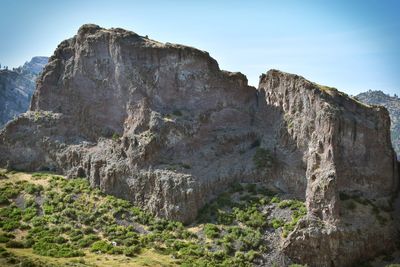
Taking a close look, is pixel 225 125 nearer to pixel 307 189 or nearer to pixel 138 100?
pixel 138 100

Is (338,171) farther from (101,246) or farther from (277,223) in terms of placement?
(101,246)

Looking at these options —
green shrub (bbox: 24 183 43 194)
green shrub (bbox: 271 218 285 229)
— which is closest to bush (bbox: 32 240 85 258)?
green shrub (bbox: 24 183 43 194)

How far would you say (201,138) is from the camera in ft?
239

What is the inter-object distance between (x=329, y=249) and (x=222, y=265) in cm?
1250

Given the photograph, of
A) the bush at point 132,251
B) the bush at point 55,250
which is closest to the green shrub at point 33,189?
the bush at point 55,250

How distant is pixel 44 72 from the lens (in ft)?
283

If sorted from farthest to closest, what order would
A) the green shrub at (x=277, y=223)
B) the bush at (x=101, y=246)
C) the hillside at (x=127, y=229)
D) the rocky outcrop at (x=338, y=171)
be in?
1. the green shrub at (x=277, y=223)
2. the bush at (x=101, y=246)
3. the hillside at (x=127, y=229)
4. the rocky outcrop at (x=338, y=171)

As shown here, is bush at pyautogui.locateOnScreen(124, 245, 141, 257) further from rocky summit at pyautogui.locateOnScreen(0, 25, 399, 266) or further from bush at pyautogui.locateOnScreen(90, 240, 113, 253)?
rocky summit at pyautogui.locateOnScreen(0, 25, 399, 266)

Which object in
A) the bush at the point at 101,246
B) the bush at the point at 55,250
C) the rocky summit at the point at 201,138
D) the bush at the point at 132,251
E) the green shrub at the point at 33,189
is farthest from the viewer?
the green shrub at the point at 33,189

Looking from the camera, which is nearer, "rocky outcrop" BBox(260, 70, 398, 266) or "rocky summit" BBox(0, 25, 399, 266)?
"rocky outcrop" BBox(260, 70, 398, 266)

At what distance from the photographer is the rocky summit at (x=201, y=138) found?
57.8m

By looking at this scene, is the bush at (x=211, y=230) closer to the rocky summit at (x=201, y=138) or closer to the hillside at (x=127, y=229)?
the hillside at (x=127, y=229)

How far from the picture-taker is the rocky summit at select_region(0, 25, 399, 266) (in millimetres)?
57766

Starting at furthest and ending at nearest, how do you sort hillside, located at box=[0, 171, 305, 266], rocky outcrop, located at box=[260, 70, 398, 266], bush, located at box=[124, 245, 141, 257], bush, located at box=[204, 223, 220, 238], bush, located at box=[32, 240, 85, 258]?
1. bush, located at box=[204, 223, 220, 238]
2. bush, located at box=[124, 245, 141, 257]
3. hillside, located at box=[0, 171, 305, 266]
4. bush, located at box=[32, 240, 85, 258]
5. rocky outcrop, located at box=[260, 70, 398, 266]
